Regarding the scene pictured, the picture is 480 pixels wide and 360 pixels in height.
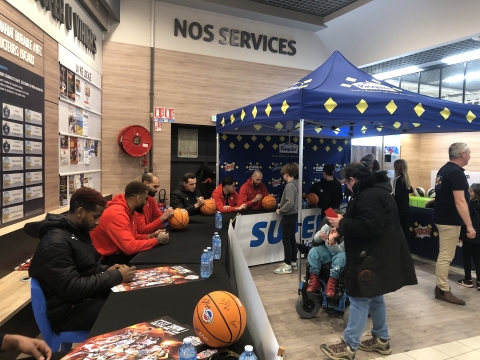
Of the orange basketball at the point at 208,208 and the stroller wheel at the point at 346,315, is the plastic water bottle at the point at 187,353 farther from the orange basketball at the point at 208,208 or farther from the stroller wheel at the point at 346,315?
the orange basketball at the point at 208,208

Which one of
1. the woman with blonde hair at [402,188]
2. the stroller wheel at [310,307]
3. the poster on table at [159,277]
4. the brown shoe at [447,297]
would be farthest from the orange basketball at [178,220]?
the woman with blonde hair at [402,188]

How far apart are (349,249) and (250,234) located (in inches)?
103

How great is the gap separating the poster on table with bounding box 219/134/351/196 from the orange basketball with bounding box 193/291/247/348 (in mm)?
5362

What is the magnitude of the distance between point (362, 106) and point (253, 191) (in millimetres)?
2604

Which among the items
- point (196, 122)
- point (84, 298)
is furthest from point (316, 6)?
point (84, 298)

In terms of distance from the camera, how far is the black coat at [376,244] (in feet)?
8.21

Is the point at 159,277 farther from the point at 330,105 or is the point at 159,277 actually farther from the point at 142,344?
the point at 330,105

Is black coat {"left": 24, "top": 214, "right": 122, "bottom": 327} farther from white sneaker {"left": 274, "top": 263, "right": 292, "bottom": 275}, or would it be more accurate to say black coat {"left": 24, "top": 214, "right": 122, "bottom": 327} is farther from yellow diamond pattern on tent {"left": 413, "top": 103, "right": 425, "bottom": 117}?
yellow diamond pattern on tent {"left": 413, "top": 103, "right": 425, "bottom": 117}

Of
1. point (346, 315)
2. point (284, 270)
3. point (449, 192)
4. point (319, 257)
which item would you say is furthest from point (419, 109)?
point (284, 270)

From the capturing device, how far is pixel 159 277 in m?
2.22

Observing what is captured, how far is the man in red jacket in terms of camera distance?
17.5 ft

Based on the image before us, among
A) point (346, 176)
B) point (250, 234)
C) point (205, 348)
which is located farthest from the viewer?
point (250, 234)

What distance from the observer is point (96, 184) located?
238 inches

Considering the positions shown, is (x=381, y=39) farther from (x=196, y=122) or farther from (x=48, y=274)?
(x=48, y=274)
